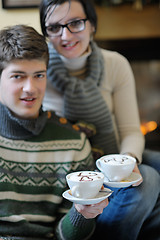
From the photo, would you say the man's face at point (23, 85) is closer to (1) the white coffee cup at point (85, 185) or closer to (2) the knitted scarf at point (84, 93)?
(2) the knitted scarf at point (84, 93)

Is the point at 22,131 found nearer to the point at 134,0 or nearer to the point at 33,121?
the point at 33,121

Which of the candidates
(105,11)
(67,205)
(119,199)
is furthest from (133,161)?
(105,11)

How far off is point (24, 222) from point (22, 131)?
0.30 meters

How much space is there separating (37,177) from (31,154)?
8cm

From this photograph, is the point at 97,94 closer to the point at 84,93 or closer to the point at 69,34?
the point at 84,93

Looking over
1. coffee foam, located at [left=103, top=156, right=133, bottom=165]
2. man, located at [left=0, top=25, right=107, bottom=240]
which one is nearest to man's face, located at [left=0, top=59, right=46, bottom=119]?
man, located at [left=0, top=25, right=107, bottom=240]

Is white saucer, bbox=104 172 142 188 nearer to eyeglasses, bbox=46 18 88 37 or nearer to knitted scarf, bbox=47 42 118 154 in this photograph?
knitted scarf, bbox=47 42 118 154

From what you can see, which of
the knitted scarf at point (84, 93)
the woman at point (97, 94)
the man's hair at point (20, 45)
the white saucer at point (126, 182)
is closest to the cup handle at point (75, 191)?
the white saucer at point (126, 182)

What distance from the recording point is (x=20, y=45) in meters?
0.97

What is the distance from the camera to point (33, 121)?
3.43 ft

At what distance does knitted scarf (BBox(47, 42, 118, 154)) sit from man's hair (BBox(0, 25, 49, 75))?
0.24 m

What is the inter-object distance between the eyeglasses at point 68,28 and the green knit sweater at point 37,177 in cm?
34

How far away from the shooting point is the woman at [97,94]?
1.02m

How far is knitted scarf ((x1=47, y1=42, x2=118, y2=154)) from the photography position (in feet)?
4.13
